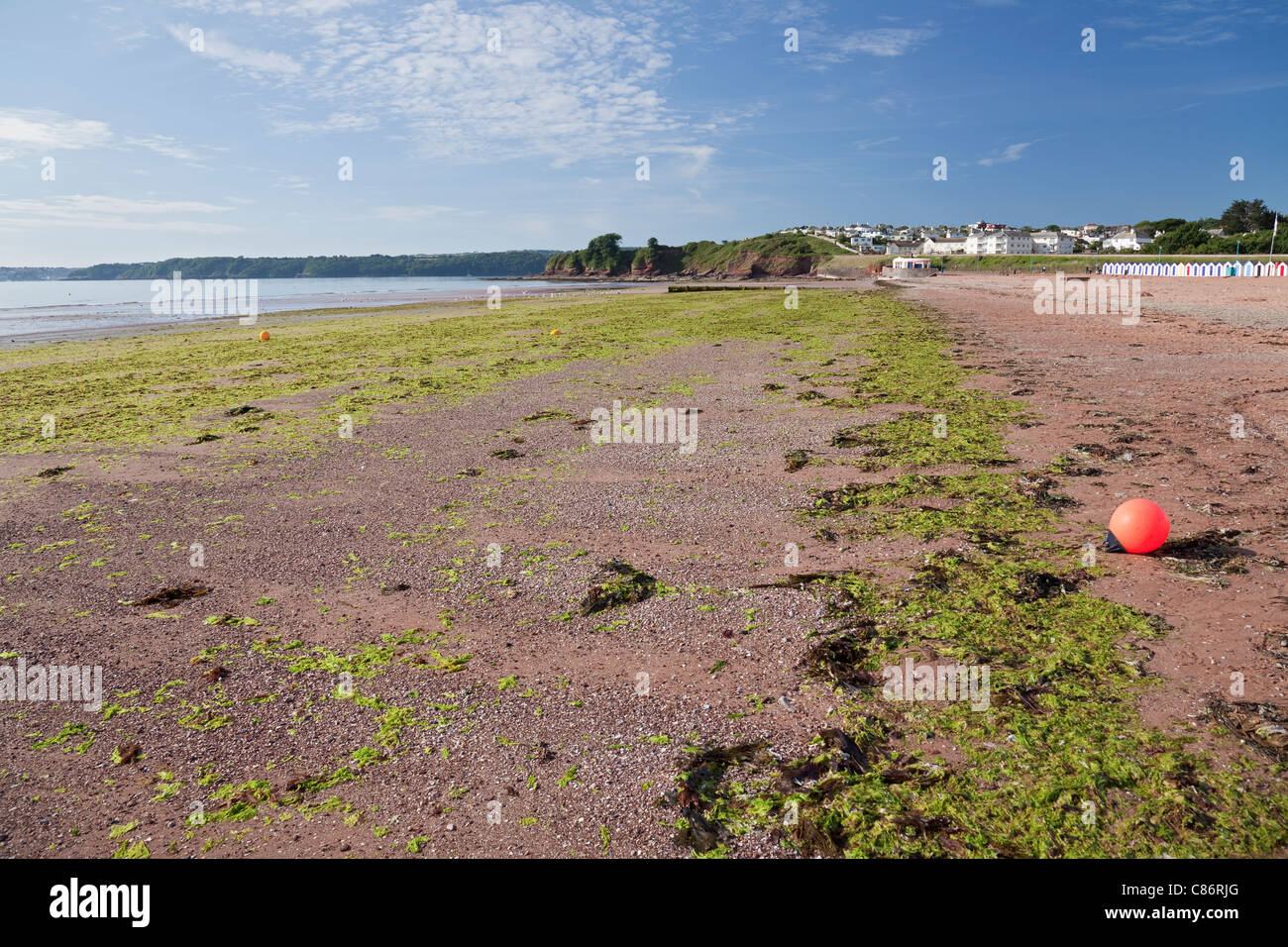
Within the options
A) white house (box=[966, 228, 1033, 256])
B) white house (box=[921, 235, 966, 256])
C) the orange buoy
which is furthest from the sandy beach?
white house (box=[966, 228, 1033, 256])

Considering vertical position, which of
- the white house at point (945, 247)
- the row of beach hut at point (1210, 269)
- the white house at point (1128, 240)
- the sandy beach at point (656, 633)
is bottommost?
the sandy beach at point (656, 633)

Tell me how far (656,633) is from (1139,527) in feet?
15.0

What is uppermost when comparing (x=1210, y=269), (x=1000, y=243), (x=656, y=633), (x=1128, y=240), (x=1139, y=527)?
(x=1000, y=243)

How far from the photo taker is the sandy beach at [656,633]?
374 centimetres

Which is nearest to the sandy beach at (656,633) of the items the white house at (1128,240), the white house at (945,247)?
the white house at (1128,240)

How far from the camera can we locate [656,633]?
5664 millimetres

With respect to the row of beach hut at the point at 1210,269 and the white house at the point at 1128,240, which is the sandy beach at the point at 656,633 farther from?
the white house at the point at 1128,240

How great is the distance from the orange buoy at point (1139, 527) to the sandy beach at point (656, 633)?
0.61 feet

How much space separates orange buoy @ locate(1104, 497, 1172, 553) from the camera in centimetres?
647

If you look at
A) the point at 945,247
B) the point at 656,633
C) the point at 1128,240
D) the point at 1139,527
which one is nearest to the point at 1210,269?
the point at 1139,527

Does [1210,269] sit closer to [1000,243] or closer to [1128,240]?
[1128,240]

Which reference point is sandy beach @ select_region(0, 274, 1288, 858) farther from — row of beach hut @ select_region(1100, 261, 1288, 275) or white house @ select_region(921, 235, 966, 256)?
white house @ select_region(921, 235, 966, 256)

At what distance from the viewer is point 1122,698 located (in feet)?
14.9

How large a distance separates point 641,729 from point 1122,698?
3.07m
